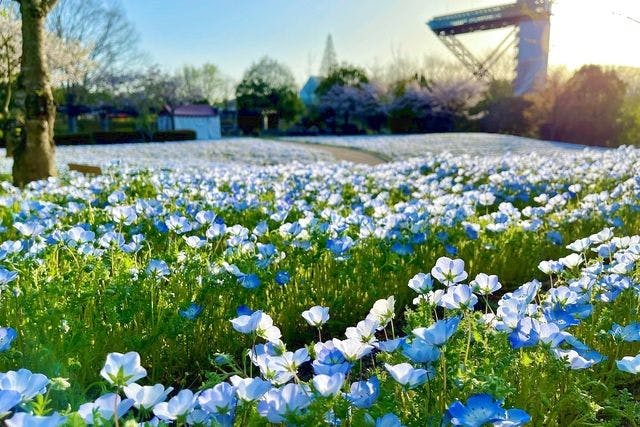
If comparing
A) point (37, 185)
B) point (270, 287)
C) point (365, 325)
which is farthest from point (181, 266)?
point (37, 185)

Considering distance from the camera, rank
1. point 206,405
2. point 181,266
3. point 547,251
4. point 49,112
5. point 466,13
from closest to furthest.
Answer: point 206,405
point 181,266
point 547,251
point 49,112
point 466,13

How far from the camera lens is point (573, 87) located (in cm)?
2845

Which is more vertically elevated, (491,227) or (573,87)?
(573,87)

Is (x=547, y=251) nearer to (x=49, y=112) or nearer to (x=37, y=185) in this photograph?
(x=37, y=185)

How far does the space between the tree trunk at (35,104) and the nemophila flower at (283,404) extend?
857 cm

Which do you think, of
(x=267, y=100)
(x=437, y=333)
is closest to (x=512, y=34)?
(x=267, y=100)

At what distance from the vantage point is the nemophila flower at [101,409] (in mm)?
1327

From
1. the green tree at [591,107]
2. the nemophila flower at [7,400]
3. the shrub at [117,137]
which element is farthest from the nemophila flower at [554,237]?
the shrub at [117,137]

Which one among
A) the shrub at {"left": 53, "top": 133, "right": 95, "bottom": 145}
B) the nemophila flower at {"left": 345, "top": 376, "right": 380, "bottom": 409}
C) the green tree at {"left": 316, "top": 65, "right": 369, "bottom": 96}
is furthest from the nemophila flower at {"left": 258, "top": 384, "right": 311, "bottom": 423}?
the green tree at {"left": 316, "top": 65, "right": 369, "bottom": 96}

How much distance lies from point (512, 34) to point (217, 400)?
209 feet

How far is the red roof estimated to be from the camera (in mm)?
50069

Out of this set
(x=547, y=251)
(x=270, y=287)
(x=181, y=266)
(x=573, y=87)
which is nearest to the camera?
(x=181, y=266)

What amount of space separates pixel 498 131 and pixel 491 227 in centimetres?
3383

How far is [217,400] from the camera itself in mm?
1438
